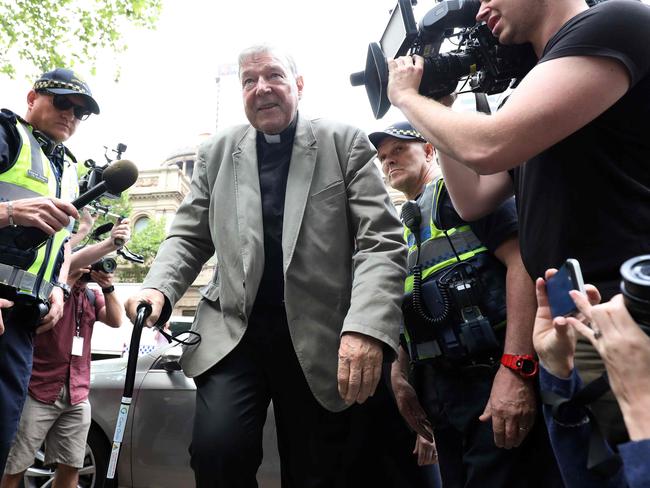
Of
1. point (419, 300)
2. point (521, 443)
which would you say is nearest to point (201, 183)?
point (419, 300)

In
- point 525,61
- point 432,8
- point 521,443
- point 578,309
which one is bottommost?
point 521,443

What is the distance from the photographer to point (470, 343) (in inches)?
77.6

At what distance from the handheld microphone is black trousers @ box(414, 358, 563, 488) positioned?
170 cm

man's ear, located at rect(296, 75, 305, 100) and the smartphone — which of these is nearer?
the smartphone

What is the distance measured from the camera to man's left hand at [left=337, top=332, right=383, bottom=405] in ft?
5.94

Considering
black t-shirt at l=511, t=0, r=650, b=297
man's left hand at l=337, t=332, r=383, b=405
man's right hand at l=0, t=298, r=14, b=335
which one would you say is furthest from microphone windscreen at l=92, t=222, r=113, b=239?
black t-shirt at l=511, t=0, r=650, b=297

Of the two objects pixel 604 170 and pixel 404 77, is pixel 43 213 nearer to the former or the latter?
pixel 404 77

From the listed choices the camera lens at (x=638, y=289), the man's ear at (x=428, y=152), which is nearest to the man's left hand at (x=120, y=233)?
the man's ear at (x=428, y=152)

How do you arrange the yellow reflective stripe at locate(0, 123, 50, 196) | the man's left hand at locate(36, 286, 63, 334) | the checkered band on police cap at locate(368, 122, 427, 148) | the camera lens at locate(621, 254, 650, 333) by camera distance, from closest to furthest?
the camera lens at locate(621, 254, 650, 333) < the yellow reflective stripe at locate(0, 123, 50, 196) < the checkered band on police cap at locate(368, 122, 427, 148) < the man's left hand at locate(36, 286, 63, 334)

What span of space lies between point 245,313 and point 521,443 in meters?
1.09

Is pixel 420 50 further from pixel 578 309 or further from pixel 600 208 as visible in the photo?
pixel 578 309

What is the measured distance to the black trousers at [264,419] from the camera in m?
1.92

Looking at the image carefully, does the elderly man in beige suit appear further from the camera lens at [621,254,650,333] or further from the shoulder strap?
the shoulder strap

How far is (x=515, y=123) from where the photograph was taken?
4.52 ft
